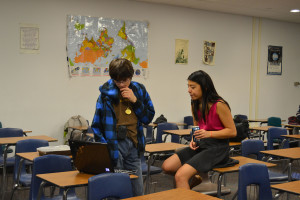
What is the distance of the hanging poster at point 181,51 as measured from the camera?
8.96 meters

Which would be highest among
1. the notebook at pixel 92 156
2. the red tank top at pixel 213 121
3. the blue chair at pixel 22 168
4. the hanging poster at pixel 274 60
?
the hanging poster at pixel 274 60

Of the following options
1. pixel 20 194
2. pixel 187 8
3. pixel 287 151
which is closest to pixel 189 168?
pixel 287 151

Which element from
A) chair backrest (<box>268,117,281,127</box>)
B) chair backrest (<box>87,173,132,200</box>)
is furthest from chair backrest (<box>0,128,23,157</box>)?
chair backrest (<box>268,117,281,127</box>)

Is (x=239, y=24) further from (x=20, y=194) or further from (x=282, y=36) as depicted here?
(x=20, y=194)

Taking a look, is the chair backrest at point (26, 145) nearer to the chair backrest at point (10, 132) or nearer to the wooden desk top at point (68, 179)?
the chair backrest at point (10, 132)

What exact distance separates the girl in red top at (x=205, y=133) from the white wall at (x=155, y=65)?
13.6 feet

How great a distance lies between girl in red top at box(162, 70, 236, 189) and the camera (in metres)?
3.62

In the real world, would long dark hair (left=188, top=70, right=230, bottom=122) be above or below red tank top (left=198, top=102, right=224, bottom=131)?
above

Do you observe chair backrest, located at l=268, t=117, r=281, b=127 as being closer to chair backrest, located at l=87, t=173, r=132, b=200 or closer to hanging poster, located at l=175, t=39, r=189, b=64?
hanging poster, located at l=175, t=39, r=189, b=64

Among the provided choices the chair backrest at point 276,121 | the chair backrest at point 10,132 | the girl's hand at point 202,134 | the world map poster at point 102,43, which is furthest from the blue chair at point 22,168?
the chair backrest at point 276,121

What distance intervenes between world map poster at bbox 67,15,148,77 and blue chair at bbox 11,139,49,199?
308cm

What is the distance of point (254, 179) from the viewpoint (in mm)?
3434

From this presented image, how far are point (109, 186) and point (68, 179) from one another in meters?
0.39

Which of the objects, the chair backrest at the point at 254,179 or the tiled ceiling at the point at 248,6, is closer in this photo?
the chair backrest at the point at 254,179
